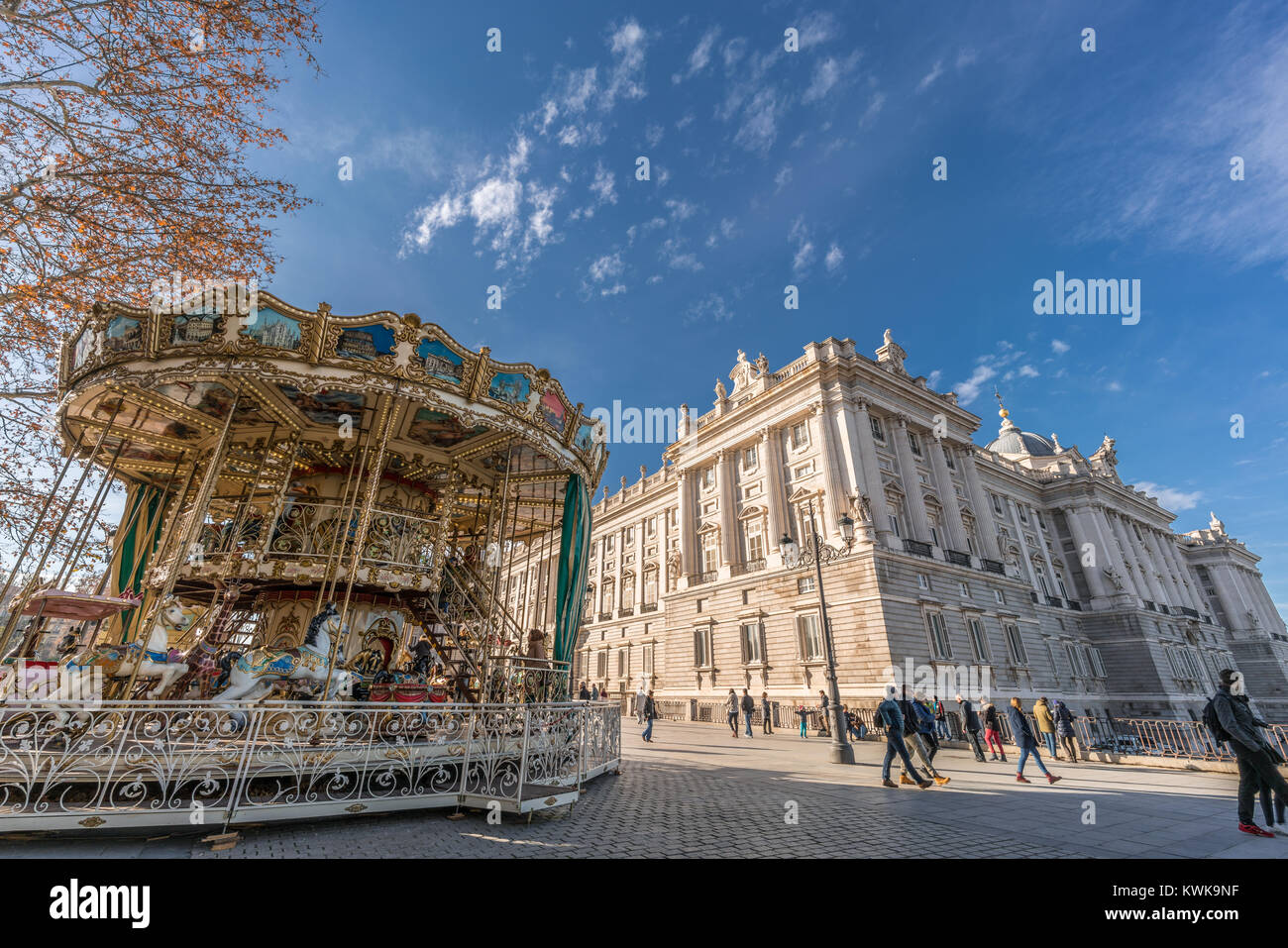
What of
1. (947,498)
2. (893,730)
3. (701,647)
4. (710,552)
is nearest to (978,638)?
(947,498)

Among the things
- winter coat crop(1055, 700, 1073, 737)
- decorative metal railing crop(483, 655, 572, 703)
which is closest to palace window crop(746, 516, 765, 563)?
winter coat crop(1055, 700, 1073, 737)

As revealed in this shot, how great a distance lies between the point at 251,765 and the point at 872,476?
25.4 m

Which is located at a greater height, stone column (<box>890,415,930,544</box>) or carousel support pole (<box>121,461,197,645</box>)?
stone column (<box>890,415,930,544</box>)

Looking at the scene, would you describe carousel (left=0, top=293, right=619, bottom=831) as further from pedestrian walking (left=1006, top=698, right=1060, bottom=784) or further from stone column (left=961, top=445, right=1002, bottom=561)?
stone column (left=961, top=445, right=1002, bottom=561)

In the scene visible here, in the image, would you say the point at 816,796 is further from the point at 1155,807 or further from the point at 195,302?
the point at 195,302

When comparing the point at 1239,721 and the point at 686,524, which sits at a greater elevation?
the point at 686,524

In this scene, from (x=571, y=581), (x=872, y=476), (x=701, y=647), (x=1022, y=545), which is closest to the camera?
(x=571, y=581)

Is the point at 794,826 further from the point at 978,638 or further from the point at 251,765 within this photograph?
the point at 978,638

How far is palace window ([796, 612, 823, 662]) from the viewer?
23609mm

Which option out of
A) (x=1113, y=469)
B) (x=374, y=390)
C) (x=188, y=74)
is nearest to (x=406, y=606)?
(x=374, y=390)

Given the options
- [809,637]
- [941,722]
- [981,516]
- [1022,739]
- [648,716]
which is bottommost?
[941,722]

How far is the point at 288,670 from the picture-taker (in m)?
7.25

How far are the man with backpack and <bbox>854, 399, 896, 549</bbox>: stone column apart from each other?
17888 millimetres

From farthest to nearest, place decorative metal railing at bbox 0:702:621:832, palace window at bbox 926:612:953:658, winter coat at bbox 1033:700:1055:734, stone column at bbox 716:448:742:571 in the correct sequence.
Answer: stone column at bbox 716:448:742:571 → palace window at bbox 926:612:953:658 → winter coat at bbox 1033:700:1055:734 → decorative metal railing at bbox 0:702:621:832
